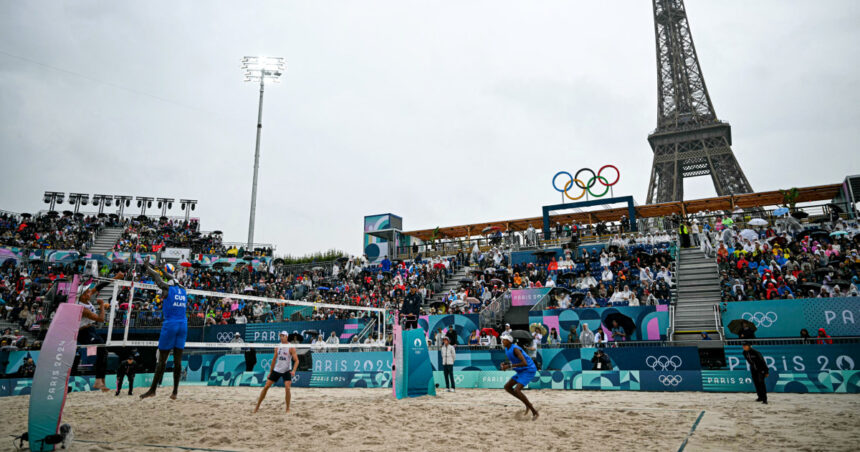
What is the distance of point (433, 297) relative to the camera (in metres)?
25.9

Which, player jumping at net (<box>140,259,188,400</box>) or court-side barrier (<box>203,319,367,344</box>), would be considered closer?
player jumping at net (<box>140,259,188,400</box>)

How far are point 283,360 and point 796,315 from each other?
1580 centimetres

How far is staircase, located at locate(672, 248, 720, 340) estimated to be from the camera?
17469mm

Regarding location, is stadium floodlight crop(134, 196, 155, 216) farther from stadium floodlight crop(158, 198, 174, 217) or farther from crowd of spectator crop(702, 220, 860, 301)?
crowd of spectator crop(702, 220, 860, 301)

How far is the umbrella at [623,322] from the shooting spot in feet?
58.9

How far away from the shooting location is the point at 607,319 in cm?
1830

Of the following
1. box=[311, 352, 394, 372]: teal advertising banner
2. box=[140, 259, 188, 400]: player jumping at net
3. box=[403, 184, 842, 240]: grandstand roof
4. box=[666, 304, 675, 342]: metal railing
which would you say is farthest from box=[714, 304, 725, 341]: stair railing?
box=[140, 259, 188, 400]: player jumping at net

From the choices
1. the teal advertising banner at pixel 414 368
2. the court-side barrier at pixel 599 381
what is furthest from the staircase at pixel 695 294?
the teal advertising banner at pixel 414 368

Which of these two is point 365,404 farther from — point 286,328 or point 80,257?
point 80,257

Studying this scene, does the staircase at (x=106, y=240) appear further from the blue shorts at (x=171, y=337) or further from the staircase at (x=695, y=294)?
the staircase at (x=695, y=294)

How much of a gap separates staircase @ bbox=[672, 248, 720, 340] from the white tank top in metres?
13.5

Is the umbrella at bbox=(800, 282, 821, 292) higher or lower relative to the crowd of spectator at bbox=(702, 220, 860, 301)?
lower

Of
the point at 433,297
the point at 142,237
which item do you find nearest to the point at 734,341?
the point at 433,297

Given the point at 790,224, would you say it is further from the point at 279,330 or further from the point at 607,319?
the point at 279,330
